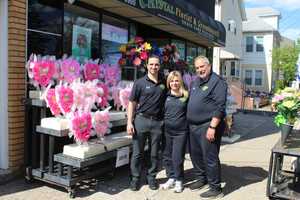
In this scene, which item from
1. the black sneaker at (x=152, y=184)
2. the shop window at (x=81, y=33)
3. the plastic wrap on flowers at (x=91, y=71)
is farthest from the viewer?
the shop window at (x=81, y=33)

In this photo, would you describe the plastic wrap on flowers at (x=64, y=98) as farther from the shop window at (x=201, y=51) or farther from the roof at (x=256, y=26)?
the roof at (x=256, y=26)

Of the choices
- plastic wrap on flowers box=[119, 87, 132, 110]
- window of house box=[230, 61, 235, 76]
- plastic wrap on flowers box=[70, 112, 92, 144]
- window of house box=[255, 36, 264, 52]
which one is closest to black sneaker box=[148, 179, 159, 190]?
plastic wrap on flowers box=[70, 112, 92, 144]

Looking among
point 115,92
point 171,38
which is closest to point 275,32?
point 171,38

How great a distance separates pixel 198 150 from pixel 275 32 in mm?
34197

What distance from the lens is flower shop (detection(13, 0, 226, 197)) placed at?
479 centimetres

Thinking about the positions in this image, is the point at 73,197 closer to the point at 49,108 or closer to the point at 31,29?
the point at 49,108

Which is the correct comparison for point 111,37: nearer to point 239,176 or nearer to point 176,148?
point 176,148

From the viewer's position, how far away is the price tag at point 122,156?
17.4 feet

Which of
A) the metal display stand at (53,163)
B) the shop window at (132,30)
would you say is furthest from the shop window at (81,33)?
the metal display stand at (53,163)

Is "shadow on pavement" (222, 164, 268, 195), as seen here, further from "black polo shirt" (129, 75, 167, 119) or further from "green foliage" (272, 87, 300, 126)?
"black polo shirt" (129, 75, 167, 119)

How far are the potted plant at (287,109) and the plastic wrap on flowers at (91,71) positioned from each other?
8.61ft

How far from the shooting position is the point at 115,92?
234 inches

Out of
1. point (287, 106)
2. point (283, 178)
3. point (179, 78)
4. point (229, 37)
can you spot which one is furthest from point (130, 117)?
point (229, 37)

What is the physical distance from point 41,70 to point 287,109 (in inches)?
Result: 129
